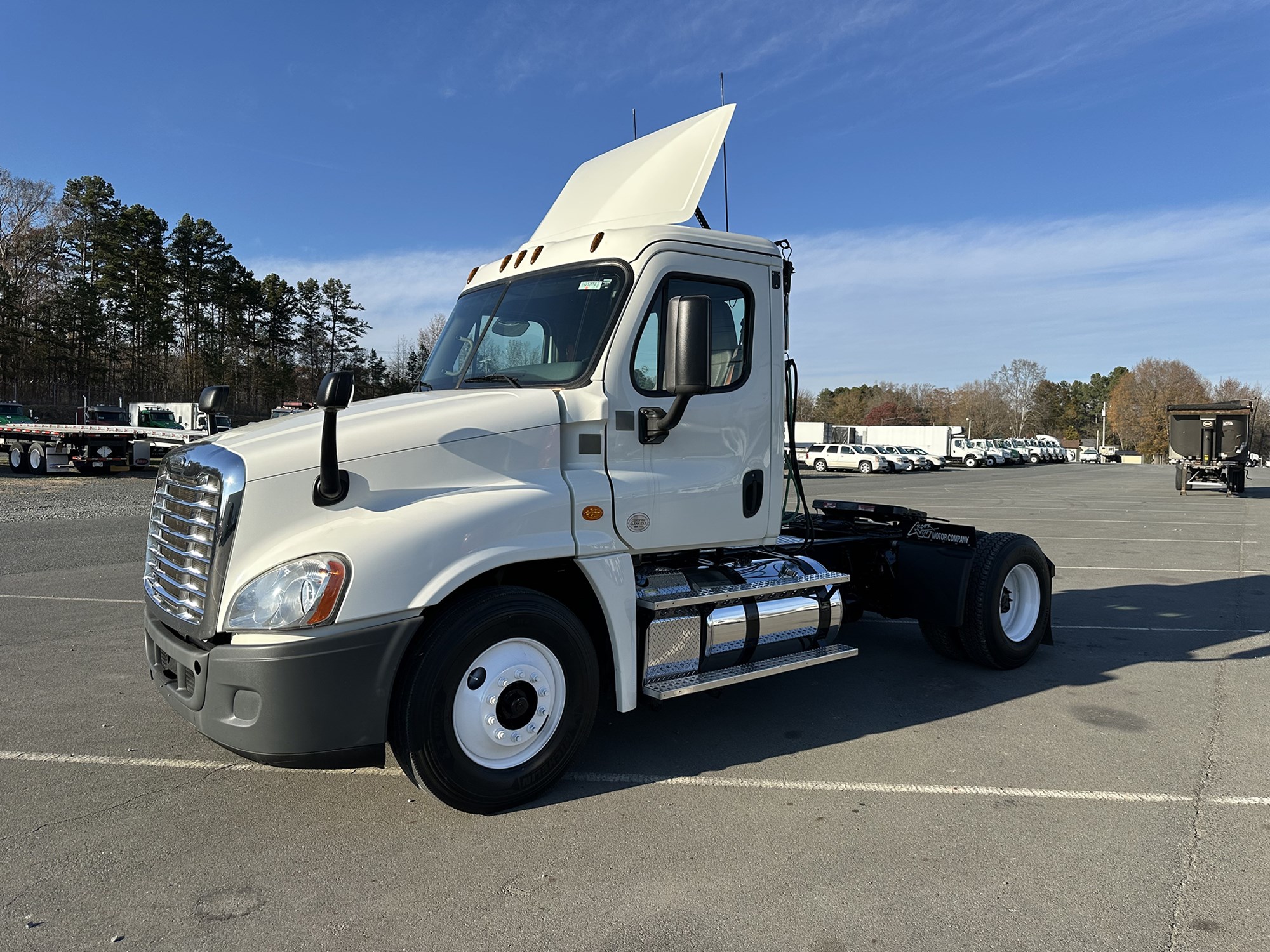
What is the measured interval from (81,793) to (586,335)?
3.25 m

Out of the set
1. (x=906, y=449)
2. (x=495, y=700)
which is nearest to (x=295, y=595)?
(x=495, y=700)

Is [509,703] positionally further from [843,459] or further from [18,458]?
[843,459]

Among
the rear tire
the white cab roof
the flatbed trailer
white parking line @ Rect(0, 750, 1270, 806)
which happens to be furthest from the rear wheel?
the rear tire

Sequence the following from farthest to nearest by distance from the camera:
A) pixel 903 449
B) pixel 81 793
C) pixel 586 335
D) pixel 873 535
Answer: pixel 903 449
pixel 873 535
pixel 586 335
pixel 81 793

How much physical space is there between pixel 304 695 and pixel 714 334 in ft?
9.07

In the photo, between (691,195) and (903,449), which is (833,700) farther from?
(903,449)

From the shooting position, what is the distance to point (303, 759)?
11.2ft

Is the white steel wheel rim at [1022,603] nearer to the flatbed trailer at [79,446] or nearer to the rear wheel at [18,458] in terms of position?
the flatbed trailer at [79,446]

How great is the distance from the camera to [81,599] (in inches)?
329

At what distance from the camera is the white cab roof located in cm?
495

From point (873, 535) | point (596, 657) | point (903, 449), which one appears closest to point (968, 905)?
point (596, 657)

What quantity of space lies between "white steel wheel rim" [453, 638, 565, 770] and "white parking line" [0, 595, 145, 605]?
6.03 m

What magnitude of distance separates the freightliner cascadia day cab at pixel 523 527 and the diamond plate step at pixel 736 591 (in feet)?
0.05

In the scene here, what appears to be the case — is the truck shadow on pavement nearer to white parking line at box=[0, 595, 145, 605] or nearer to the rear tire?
the rear tire
